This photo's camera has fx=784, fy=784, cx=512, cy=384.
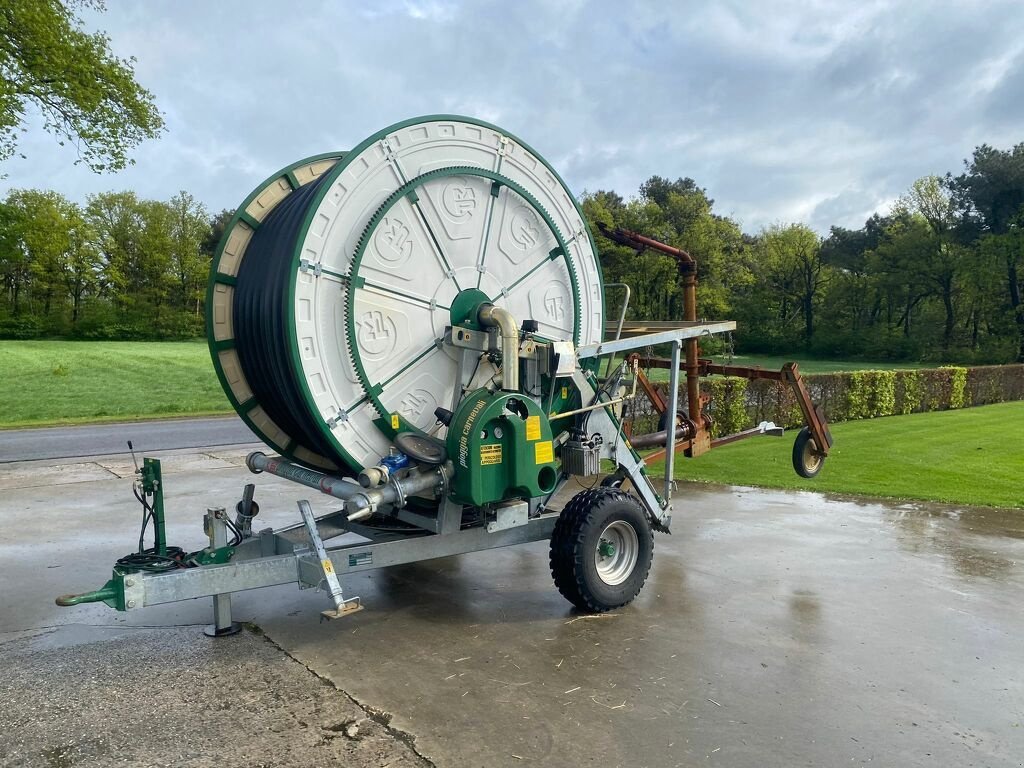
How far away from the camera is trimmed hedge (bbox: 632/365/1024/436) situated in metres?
14.9

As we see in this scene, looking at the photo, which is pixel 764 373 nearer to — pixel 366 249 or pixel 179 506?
pixel 366 249

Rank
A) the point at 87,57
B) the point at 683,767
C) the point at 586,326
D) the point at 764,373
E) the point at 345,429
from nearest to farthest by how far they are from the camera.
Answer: the point at 683,767, the point at 345,429, the point at 586,326, the point at 764,373, the point at 87,57

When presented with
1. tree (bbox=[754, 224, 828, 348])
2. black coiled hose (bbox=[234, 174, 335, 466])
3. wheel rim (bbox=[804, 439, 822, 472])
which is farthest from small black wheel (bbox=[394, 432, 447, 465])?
tree (bbox=[754, 224, 828, 348])

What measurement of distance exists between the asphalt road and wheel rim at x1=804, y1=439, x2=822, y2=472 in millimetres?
10624

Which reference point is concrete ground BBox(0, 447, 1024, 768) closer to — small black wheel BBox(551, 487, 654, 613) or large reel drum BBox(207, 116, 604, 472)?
small black wheel BBox(551, 487, 654, 613)

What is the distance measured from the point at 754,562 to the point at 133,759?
513cm

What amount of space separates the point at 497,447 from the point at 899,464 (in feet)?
30.9

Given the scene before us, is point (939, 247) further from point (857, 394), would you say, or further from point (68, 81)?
point (68, 81)

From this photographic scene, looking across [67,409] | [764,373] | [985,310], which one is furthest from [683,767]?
[985,310]

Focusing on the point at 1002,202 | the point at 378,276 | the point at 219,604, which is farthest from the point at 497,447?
the point at 1002,202

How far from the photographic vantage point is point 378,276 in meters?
4.98

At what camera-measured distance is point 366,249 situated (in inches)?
193

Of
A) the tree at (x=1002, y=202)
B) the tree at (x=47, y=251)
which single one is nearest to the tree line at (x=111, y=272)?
the tree at (x=47, y=251)

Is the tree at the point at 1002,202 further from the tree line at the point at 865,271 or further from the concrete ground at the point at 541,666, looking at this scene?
the concrete ground at the point at 541,666
